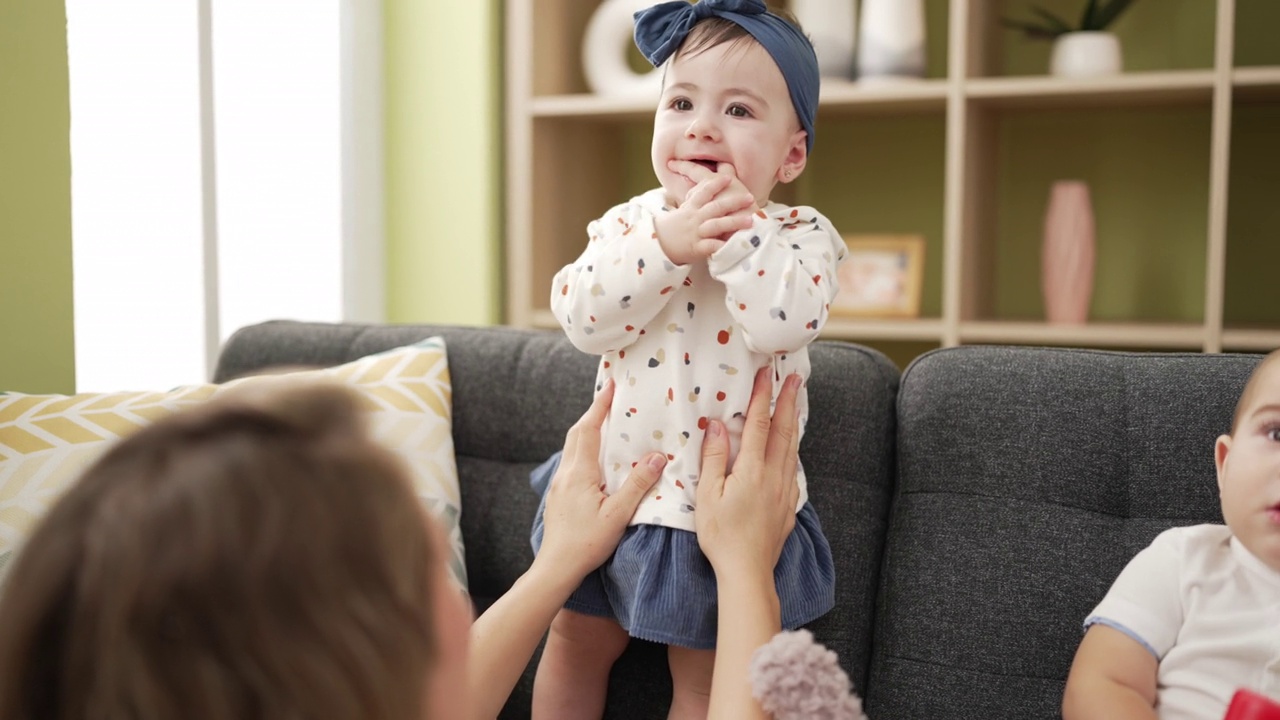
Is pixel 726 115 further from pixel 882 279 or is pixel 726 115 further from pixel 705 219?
pixel 882 279

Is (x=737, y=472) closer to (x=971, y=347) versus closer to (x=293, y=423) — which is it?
(x=971, y=347)

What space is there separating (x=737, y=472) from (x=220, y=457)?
0.72 m

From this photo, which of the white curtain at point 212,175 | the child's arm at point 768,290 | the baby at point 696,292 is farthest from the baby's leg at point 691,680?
the white curtain at point 212,175

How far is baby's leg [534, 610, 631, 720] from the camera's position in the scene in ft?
4.32

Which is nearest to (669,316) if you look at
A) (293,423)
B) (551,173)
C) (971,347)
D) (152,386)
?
(971,347)

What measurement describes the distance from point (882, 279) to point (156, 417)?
5.89 feet

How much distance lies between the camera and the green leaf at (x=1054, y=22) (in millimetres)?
2418

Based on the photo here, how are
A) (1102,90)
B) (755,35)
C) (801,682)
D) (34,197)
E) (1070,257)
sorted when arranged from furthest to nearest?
(1070,257) → (1102,90) → (34,197) → (755,35) → (801,682)

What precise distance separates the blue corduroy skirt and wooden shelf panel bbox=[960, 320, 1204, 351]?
123 centimetres

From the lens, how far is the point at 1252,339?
7.20 ft

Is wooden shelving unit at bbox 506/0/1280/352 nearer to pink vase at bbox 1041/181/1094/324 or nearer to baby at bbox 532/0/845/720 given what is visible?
pink vase at bbox 1041/181/1094/324

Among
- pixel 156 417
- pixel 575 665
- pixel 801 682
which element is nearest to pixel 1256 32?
pixel 575 665

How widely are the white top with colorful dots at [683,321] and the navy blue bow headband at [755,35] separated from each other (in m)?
0.13

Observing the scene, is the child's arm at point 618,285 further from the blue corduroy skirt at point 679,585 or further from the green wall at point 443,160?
the green wall at point 443,160
